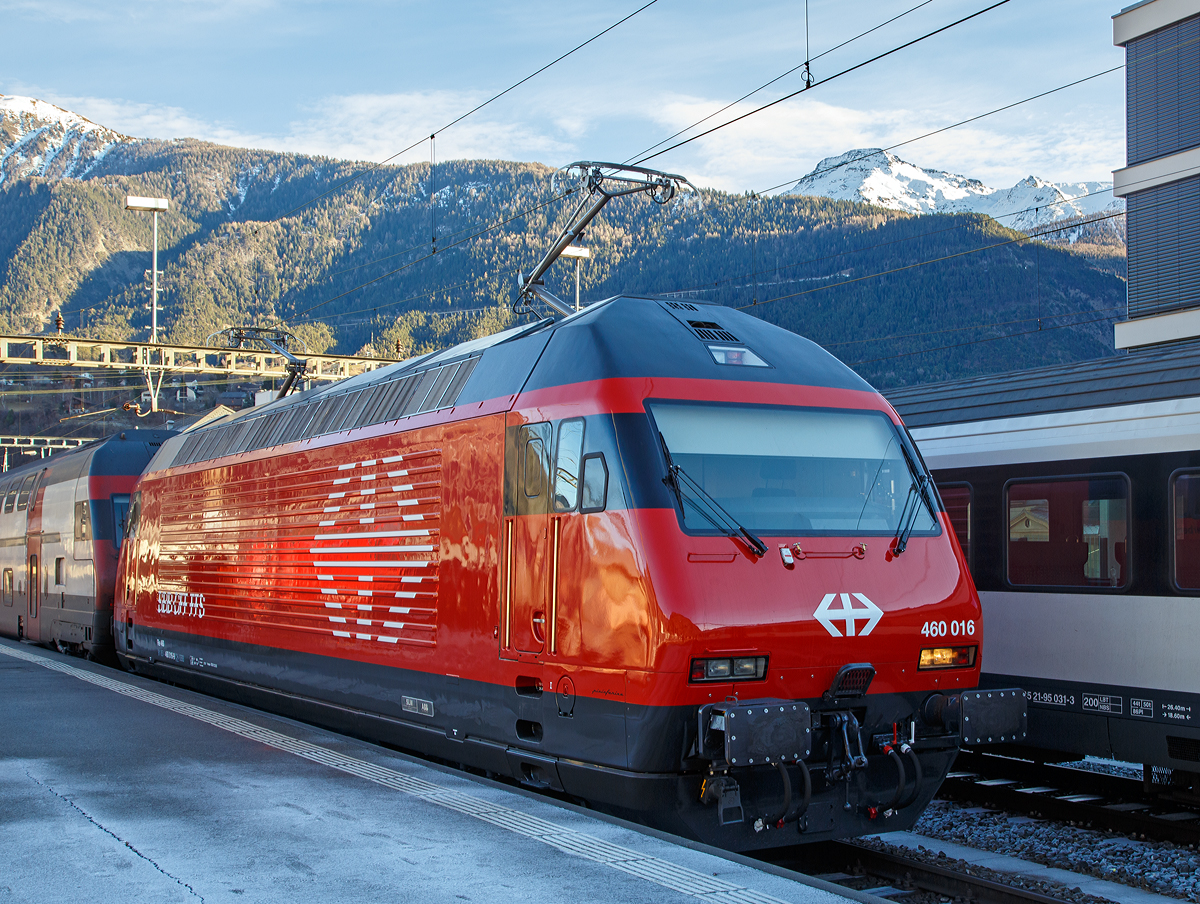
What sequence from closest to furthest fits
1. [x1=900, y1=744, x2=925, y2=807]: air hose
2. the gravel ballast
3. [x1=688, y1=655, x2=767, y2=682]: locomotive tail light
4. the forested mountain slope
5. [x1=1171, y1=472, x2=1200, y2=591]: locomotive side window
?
[x1=688, y1=655, x2=767, y2=682]: locomotive tail light, [x1=900, y1=744, x2=925, y2=807]: air hose, the gravel ballast, [x1=1171, y1=472, x2=1200, y2=591]: locomotive side window, the forested mountain slope

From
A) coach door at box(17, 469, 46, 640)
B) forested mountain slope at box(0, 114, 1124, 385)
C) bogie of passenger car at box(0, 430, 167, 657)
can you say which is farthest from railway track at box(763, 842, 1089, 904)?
forested mountain slope at box(0, 114, 1124, 385)

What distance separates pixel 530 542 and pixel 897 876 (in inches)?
123

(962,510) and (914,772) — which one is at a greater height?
(962,510)

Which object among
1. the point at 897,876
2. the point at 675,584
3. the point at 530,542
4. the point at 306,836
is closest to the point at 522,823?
the point at 306,836

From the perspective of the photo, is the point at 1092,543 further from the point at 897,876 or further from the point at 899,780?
the point at 899,780

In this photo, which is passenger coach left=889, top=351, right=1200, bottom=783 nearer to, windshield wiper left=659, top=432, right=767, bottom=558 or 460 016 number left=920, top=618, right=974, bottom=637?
460 016 number left=920, top=618, right=974, bottom=637

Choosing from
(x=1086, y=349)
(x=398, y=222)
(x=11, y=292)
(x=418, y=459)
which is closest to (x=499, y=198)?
(x=398, y=222)

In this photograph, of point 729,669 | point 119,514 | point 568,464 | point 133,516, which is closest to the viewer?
point 729,669

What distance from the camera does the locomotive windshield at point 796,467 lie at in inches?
271

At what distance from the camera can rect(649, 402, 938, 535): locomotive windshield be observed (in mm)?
6875

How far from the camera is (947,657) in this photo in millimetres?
7203

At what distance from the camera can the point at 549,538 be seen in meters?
7.15

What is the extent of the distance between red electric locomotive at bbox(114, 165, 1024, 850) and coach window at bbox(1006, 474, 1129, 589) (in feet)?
8.32

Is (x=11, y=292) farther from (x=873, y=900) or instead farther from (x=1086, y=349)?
(x=873, y=900)
